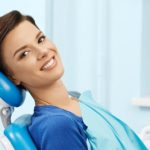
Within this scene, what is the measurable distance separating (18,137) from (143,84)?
1141mm

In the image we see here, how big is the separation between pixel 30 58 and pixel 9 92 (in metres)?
0.13

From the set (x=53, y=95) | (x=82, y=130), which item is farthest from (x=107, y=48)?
(x=82, y=130)

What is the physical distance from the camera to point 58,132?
39.6 inches

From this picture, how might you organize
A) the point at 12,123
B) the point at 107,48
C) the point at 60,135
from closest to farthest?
the point at 60,135 → the point at 12,123 → the point at 107,48

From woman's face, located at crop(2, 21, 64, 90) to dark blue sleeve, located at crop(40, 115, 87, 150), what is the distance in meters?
0.17

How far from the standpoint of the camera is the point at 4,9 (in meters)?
1.90

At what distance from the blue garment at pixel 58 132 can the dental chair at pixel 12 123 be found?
0.04m

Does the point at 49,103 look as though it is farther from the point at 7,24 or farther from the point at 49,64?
the point at 7,24

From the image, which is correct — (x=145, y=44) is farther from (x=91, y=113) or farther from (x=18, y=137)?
(x=18, y=137)

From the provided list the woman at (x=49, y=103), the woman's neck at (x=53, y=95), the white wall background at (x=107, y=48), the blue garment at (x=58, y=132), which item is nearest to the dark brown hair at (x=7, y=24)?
the woman at (x=49, y=103)

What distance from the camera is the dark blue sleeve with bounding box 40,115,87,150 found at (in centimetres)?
101

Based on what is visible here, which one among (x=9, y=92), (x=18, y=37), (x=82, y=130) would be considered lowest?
(x=82, y=130)

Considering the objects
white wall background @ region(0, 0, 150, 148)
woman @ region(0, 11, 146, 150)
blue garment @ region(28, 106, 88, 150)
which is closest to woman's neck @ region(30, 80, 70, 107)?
A: woman @ region(0, 11, 146, 150)

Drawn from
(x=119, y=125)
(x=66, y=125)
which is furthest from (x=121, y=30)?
(x=66, y=125)
